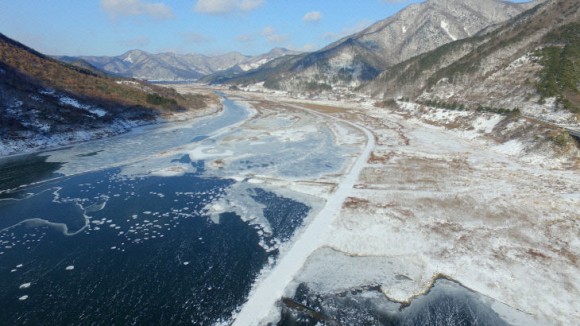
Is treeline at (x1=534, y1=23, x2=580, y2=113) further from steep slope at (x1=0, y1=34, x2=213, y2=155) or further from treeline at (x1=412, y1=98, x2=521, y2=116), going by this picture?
steep slope at (x1=0, y1=34, x2=213, y2=155)

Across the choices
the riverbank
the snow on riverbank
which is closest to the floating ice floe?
the snow on riverbank

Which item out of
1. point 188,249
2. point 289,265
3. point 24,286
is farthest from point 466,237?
point 24,286

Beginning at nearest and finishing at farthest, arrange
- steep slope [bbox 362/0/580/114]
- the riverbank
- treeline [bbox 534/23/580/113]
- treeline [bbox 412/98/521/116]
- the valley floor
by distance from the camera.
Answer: the valley floor, the riverbank, treeline [bbox 412/98/521/116], treeline [bbox 534/23/580/113], steep slope [bbox 362/0/580/114]

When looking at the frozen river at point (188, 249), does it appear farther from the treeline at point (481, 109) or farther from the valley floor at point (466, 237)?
the treeline at point (481, 109)

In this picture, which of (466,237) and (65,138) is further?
(65,138)

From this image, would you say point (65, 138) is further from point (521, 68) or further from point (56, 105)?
point (521, 68)

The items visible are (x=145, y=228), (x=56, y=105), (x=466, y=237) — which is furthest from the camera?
(x=56, y=105)

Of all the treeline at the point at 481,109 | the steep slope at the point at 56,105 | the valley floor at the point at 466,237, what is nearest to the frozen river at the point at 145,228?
the valley floor at the point at 466,237

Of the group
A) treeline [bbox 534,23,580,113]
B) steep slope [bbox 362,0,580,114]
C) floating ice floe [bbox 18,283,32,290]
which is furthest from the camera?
steep slope [bbox 362,0,580,114]
